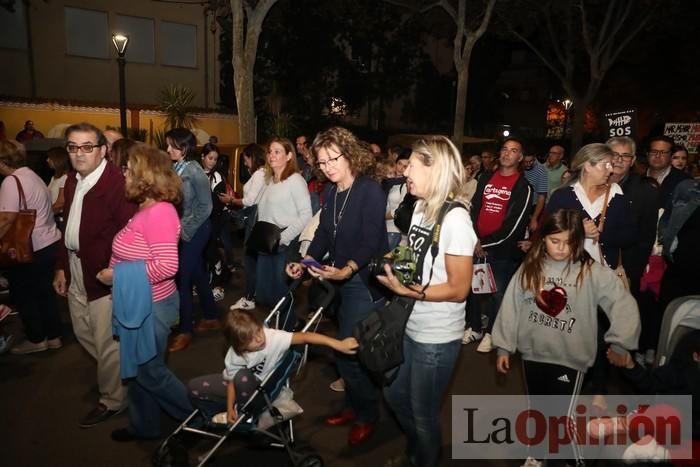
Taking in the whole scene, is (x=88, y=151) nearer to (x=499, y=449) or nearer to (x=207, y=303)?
(x=207, y=303)

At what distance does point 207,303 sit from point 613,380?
421 centimetres

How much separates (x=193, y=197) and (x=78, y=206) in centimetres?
146

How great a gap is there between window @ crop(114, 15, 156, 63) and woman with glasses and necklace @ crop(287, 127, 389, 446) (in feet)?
77.3

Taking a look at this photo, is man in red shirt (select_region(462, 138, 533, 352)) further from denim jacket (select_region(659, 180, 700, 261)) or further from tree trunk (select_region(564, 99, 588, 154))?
tree trunk (select_region(564, 99, 588, 154))

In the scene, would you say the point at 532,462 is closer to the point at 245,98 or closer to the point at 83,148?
the point at 83,148

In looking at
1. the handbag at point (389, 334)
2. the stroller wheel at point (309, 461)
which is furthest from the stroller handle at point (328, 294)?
the stroller wheel at point (309, 461)

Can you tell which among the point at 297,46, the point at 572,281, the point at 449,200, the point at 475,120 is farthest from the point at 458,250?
the point at 475,120

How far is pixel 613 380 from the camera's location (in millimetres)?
5223

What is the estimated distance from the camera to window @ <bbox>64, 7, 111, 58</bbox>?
75.7ft

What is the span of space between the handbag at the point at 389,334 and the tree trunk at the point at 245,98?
14201 mm

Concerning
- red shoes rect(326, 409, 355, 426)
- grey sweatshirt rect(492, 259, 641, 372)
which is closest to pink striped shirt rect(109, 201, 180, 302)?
red shoes rect(326, 409, 355, 426)

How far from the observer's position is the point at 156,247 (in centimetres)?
349

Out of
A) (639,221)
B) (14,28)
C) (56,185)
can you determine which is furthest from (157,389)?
(14,28)

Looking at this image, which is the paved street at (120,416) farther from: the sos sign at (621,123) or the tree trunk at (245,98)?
the tree trunk at (245,98)
